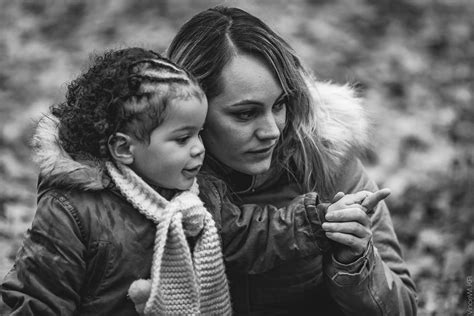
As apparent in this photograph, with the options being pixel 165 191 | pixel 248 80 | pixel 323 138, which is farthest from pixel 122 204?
pixel 323 138

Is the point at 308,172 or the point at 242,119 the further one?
the point at 308,172

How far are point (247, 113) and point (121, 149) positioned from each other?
20.8 inches

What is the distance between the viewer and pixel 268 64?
2.81 metres

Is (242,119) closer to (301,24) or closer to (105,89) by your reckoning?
(105,89)

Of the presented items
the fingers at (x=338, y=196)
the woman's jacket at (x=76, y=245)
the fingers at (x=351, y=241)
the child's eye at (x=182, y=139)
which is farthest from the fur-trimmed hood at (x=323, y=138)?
the fingers at (x=351, y=241)

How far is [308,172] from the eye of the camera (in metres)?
3.00

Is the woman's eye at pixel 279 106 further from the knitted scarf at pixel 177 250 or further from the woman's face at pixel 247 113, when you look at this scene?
the knitted scarf at pixel 177 250

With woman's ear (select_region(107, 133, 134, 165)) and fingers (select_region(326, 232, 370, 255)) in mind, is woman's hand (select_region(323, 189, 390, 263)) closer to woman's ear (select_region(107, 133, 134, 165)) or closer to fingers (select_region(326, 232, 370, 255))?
fingers (select_region(326, 232, 370, 255))

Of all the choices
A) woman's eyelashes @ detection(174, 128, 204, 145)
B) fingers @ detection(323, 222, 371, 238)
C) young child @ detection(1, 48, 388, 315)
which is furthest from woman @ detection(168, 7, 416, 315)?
woman's eyelashes @ detection(174, 128, 204, 145)

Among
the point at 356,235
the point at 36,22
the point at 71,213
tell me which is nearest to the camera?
the point at 71,213

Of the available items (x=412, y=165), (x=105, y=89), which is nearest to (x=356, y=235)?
(x=105, y=89)

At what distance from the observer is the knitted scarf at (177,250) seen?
244cm

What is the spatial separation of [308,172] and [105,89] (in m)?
0.92

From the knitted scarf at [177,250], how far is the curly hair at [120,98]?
0.12m
